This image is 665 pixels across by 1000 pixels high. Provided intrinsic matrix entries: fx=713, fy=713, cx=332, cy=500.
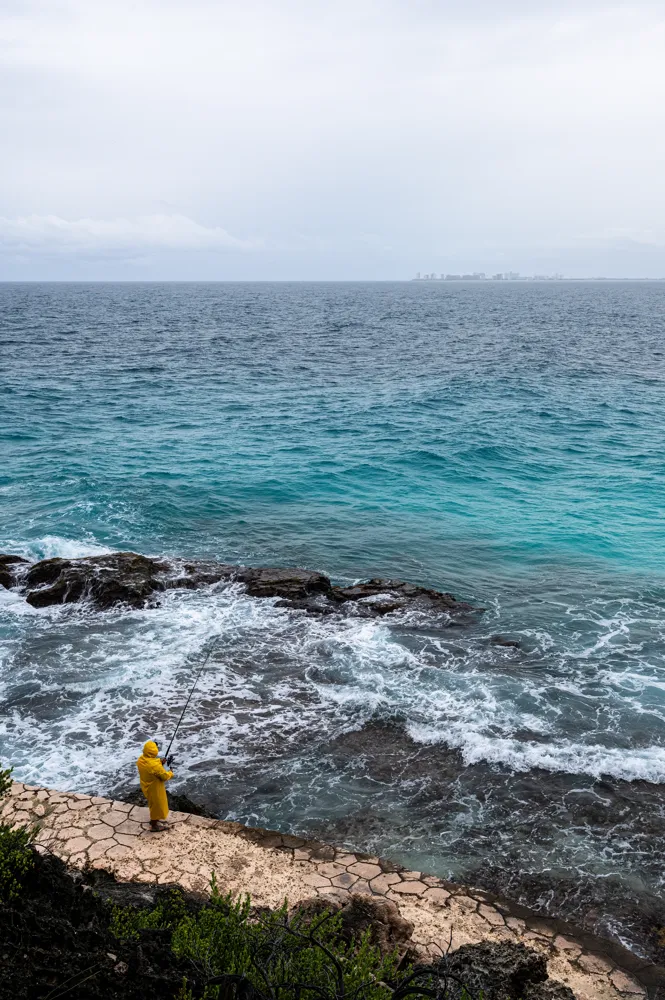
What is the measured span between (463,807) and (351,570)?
32.1 ft

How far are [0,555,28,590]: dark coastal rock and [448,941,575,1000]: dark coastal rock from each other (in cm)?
1511

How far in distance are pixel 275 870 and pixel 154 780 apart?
2.03 m

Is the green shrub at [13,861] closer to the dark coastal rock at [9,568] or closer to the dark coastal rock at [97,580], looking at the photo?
the dark coastal rock at [97,580]

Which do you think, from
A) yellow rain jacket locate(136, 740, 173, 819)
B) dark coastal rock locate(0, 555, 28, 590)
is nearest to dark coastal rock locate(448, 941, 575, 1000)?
yellow rain jacket locate(136, 740, 173, 819)

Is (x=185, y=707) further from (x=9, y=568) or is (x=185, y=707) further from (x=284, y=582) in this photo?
(x=9, y=568)

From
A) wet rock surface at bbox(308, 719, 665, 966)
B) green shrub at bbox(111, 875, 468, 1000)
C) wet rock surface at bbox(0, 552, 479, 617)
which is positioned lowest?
wet rock surface at bbox(308, 719, 665, 966)

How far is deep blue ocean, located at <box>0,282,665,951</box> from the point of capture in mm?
11531

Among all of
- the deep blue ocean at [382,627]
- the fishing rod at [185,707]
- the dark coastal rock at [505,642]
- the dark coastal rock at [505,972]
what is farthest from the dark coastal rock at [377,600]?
the dark coastal rock at [505,972]

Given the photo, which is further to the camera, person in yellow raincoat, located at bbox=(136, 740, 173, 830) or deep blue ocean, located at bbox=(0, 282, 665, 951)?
deep blue ocean, located at bbox=(0, 282, 665, 951)

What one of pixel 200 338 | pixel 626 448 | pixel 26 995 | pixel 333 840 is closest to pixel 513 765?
pixel 333 840

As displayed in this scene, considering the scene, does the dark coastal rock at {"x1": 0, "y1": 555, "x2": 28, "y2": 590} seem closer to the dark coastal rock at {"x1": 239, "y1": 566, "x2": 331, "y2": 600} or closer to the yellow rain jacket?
the dark coastal rock at {"x1": 239, "y1": 566, "x2": 331, "y2": 600}

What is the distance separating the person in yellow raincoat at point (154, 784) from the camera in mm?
9883

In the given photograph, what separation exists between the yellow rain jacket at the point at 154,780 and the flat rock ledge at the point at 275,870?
0.31m

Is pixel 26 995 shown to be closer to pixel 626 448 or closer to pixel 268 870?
pixel 268 870
